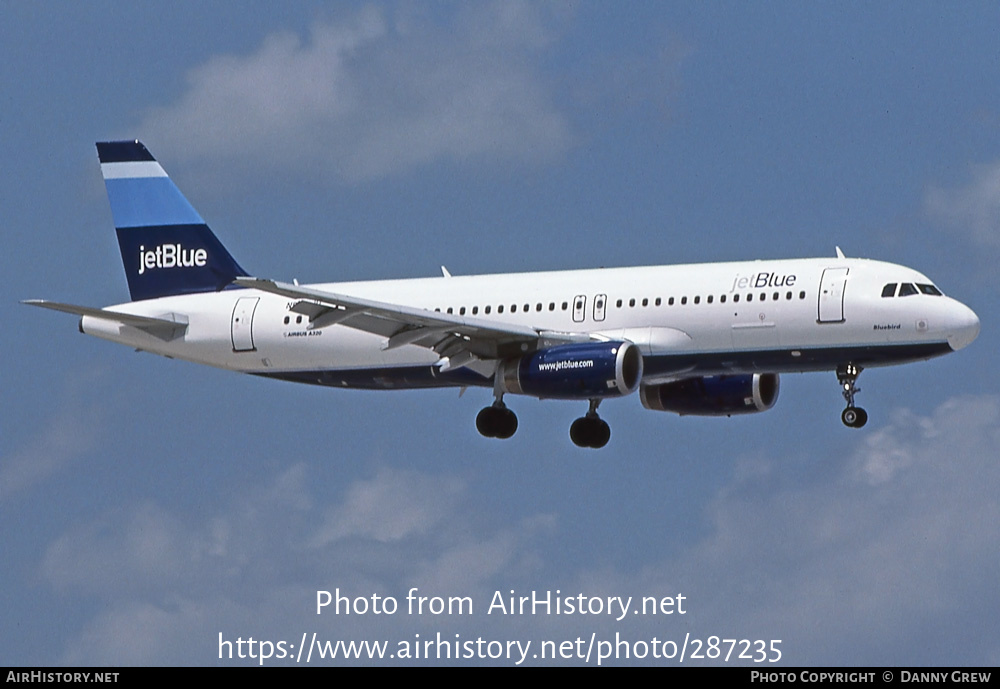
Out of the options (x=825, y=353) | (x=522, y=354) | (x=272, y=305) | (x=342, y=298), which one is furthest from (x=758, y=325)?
(x=272, y=305)

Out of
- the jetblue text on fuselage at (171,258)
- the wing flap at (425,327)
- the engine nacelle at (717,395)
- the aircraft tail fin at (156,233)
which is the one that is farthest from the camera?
the jetblue text on fuselage at (171,258)

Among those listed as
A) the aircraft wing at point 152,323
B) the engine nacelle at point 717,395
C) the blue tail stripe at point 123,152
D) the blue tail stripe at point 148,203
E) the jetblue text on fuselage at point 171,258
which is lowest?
the engine nacelle at point 717,395

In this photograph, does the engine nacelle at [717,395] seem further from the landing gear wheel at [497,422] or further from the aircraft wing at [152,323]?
the aircraft wing at [152,323]

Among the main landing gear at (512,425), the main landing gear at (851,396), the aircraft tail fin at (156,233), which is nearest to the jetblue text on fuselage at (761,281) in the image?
the main landing gear at (851,396)

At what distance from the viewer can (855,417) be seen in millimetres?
56812

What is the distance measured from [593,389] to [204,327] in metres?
14.5

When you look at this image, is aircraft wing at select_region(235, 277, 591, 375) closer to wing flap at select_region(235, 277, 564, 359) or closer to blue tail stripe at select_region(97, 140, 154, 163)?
wing flap at select_region(235, 277, 564, 359)

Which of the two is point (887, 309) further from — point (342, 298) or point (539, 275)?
point (342, 298)

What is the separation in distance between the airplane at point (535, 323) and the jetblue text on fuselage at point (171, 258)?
0.05 meters

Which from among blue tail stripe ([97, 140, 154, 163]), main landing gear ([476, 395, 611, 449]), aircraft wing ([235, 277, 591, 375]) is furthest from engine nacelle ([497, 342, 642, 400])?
blue tail stripe ([97, 140, 154, 163])

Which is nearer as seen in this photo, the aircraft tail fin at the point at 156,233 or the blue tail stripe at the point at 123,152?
the aircraft tail fin at the point at 156,233

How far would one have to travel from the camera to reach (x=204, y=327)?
64.2 m

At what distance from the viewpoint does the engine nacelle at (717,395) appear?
62.0 metres

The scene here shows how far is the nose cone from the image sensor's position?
55625 millimetres
